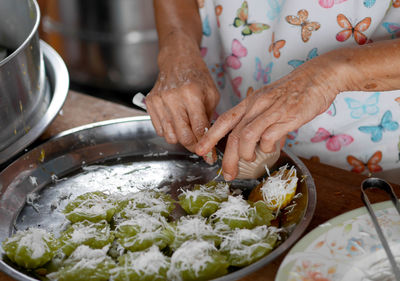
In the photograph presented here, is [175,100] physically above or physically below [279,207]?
above

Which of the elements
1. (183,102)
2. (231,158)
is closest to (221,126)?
(231,158)

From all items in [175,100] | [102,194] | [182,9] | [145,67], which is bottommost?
[145,67]

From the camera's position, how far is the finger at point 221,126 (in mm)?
933

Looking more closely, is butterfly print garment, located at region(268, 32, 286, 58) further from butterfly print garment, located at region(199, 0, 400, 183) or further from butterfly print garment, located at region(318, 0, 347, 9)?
butterfly print garment, located at region(318, 0, 347, 9)

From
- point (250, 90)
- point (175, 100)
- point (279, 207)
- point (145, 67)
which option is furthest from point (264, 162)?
point (145, 67)

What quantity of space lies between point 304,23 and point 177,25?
328 millimetres

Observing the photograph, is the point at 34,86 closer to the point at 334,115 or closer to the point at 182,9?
the point at 182,9

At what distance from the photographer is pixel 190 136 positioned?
106cm

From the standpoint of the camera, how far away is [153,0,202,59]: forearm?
1.20 m

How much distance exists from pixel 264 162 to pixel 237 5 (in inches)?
17.9

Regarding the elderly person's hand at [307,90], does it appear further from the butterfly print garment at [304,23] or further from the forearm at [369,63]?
the butterfly print garment at [304,23]

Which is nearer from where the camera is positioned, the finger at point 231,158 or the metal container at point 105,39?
the finger at point 231,158

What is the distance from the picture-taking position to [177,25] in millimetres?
1253

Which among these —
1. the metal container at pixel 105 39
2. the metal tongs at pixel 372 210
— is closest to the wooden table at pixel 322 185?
the metal tongs at pixel 372 210
